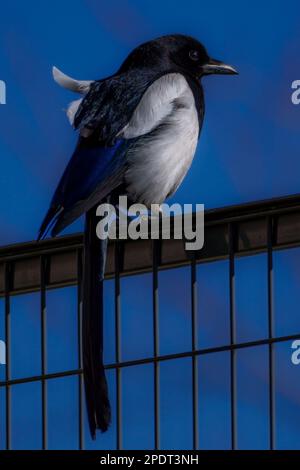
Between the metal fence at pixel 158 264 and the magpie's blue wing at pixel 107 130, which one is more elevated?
the magpie's blue wing at pixel 107 130

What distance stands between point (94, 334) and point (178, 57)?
74.8 inches

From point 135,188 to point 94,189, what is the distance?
0.46 meters

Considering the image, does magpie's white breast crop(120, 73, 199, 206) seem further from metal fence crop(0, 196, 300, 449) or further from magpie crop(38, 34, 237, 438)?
metal fence crop(0, 196, 300, 449)

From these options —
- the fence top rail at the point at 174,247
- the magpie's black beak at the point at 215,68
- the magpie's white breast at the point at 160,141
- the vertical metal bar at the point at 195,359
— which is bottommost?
Answer: the vertical metal bar at the point at 195,359

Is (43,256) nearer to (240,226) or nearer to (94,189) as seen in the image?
(240,226)

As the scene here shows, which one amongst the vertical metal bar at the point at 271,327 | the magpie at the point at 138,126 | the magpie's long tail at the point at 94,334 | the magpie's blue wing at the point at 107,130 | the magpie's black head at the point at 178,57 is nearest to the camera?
the vertical metal bar at the point at 271,327

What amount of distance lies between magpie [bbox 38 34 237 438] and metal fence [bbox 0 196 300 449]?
1.83ft

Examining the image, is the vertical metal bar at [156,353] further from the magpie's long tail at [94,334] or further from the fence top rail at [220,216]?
the magpie's long tail at [94,334]

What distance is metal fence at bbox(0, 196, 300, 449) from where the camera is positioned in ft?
11.9

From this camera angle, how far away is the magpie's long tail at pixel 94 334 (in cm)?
416

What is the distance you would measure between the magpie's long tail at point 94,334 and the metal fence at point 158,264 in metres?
0.08

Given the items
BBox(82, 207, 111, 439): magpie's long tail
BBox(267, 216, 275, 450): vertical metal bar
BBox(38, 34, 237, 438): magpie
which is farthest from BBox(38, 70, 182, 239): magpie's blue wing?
BBox(267, 216, 275, 450): vertical metal bar

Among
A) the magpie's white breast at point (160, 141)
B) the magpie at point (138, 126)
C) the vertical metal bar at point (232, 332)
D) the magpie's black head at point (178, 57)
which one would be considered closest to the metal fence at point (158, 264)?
the vertical metal bar at point (232, 332)

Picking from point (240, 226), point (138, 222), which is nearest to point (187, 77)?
point (138, 222)
